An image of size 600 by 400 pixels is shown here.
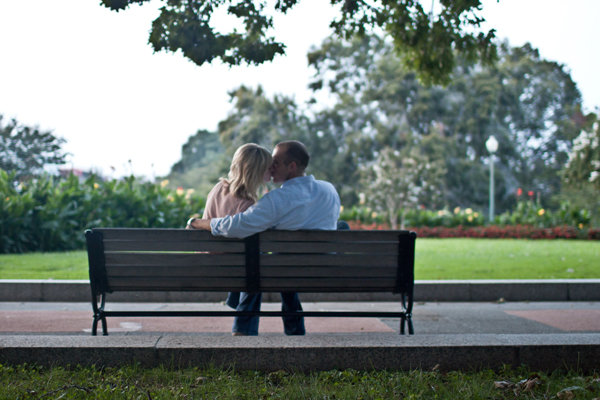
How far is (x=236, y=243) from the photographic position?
3.90 metres

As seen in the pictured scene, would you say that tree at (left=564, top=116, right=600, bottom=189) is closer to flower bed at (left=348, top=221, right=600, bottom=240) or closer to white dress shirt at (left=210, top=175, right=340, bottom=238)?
flower bed at (left=348, top=221, right=600, bottom=240)

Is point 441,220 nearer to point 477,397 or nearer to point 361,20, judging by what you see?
point 361,20

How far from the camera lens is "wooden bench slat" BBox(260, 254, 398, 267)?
12.8 feet

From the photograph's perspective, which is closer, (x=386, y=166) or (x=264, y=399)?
(x=264, y=399)

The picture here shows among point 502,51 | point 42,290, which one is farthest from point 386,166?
point 502,51

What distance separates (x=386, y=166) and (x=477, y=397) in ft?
68.4

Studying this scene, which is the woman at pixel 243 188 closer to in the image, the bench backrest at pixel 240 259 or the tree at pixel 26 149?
the bench backrest at pixel 240 259

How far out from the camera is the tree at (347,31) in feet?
21.9

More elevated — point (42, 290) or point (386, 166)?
point (386, 166)

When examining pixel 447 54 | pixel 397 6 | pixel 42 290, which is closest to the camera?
pixel 42 290

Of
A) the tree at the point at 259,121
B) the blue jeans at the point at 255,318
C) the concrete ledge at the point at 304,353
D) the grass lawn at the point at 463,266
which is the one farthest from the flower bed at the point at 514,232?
the tree at the point at 259,121

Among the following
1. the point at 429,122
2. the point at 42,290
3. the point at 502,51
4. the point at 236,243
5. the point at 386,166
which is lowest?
the point at 42,290

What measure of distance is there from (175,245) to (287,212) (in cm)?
75

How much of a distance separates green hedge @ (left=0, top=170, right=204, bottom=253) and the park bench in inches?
300
